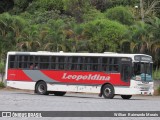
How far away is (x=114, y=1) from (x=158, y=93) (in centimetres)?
2785

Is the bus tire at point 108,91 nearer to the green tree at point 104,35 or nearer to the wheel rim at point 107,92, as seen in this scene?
the wheel rim at point 107,92

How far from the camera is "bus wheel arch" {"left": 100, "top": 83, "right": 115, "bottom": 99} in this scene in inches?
1454

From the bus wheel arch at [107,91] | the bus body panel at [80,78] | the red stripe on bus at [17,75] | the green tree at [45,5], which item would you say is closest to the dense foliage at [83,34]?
the green tree at [45,5]

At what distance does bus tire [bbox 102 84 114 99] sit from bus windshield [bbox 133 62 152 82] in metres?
1.63

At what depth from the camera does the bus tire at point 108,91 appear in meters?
36.9

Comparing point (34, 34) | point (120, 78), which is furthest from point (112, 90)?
point (34, 34)

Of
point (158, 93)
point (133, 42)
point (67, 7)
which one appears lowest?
point (158, 93)

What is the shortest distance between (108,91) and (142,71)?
7.95 ft

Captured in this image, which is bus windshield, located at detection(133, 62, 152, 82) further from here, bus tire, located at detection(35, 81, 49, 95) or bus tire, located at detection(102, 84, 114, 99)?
bus tire, located at detection(35, 81, 49, 95)

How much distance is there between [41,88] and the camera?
40.6m

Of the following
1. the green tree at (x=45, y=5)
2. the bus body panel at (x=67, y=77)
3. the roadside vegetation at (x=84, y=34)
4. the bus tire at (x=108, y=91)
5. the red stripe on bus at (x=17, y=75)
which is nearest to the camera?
the bus tire at (x=108, y=91)

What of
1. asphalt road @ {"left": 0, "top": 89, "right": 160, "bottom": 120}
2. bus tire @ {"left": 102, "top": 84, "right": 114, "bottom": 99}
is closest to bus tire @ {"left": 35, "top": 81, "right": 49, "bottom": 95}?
bus tire @ {"left": 102, "top": 84, "right": 114, "bottom": 99}

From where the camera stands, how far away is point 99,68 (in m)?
37.8

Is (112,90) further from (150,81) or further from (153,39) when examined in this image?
(153,39)
